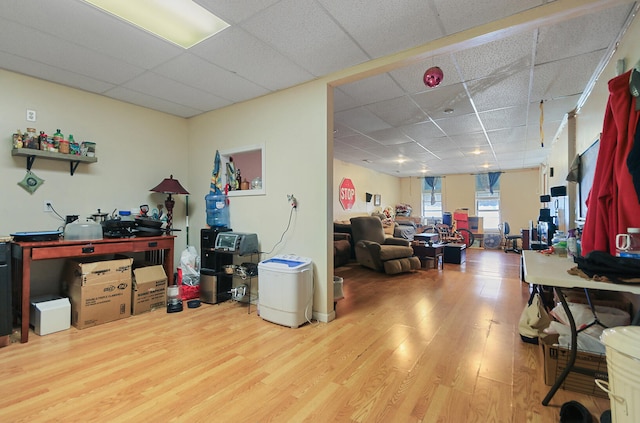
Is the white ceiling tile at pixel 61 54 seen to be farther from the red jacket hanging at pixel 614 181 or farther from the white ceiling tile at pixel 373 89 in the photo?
the red jacket hanging at pixel 614 181

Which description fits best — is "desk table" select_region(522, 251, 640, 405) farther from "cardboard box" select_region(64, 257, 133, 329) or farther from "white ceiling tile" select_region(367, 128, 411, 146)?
"cardboard box" select_region(64, 257, 133, 329)

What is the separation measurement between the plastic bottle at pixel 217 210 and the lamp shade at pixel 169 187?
0.36m

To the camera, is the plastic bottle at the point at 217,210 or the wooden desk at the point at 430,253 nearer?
the plastic bottle at the point at 217,210

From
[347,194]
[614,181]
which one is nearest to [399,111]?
[614,181]

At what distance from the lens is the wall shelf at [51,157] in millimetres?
2621

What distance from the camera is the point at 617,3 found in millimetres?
1729

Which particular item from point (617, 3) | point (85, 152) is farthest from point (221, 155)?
point (617, 3)

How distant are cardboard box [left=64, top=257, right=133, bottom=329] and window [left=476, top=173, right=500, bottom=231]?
9.56 meters

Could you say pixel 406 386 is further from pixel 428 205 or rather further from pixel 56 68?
pixel 428 205

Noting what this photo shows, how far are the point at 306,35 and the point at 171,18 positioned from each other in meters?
1.02

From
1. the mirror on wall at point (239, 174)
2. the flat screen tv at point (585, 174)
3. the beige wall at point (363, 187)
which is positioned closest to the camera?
the flat screen tv at point (585, 174)

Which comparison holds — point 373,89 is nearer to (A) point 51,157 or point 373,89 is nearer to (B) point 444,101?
(B) point 444,101

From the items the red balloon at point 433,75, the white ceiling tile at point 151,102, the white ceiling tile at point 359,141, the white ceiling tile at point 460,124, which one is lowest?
the red balloon at point 433,75

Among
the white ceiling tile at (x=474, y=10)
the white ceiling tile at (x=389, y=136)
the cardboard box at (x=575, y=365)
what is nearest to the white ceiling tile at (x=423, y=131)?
the white ceiling tile at (x=389, y=136)
